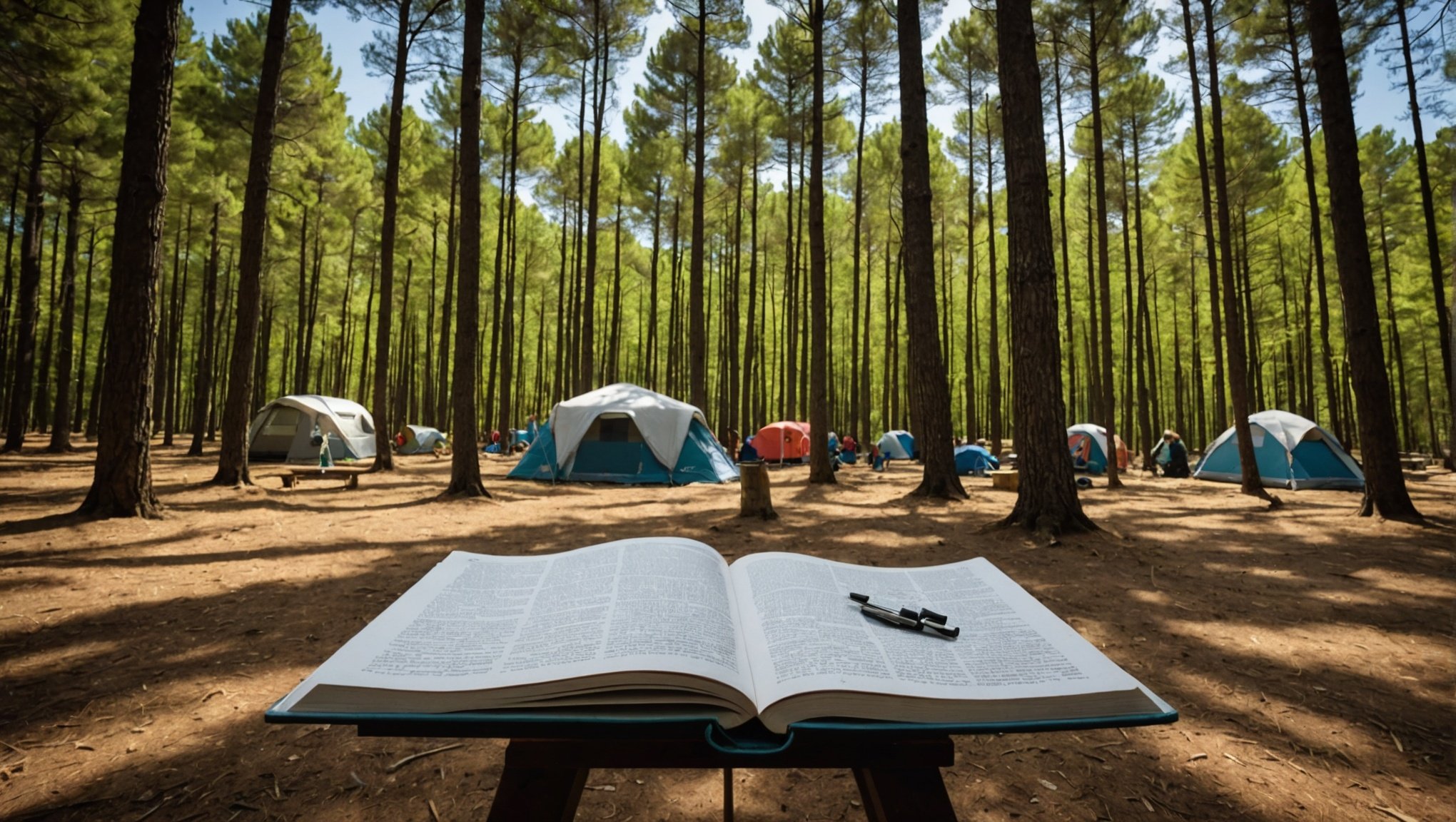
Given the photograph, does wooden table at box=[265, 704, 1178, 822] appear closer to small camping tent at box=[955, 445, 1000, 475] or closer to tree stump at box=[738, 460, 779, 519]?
tree stump at box=[738, 460, 779, 519]

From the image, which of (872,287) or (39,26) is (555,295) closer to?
(872,287)

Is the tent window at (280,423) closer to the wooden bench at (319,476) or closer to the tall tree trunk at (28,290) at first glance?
the tall tree trunk at (28,290)

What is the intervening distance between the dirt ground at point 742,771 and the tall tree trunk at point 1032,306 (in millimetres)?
508

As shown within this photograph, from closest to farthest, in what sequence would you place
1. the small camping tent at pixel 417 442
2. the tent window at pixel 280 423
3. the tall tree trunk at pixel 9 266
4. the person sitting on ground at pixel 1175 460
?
the person sitting on ground at pixel 1175 460
the tall tree trunk at pixel 9 266
the tent window at pixel 280 423
the small camping tent at pixel 417 442

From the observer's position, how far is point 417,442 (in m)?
18.8

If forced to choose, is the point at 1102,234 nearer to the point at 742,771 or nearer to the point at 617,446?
the point at 617,446

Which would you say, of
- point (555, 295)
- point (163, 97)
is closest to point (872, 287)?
point (555, 295)

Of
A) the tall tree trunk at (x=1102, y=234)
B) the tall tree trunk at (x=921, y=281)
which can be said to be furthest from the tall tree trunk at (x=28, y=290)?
the tall tree trunk at (x=1102, y=234)

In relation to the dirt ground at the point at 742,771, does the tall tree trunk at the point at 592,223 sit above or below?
above

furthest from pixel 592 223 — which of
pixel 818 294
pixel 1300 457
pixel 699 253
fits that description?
pixel 1300 457

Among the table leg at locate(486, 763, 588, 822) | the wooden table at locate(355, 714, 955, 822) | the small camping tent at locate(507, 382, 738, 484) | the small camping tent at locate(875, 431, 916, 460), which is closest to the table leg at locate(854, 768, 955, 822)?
the wooden table at locate(355, 714, 955, 822)

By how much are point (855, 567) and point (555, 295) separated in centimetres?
2795

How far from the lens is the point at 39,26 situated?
10195mm

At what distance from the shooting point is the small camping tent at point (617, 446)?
12.0 m
